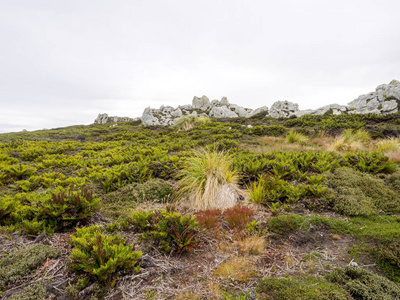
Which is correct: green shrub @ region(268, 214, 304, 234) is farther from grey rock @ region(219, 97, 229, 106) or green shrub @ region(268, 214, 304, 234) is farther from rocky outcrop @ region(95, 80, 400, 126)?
grey rock @ region(219, 97, 229, 106)

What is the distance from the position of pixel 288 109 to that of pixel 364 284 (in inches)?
1341

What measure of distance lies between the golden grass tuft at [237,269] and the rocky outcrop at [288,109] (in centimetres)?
2309

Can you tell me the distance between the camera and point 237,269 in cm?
259

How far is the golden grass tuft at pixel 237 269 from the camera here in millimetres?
2460

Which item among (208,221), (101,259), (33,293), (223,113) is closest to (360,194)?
(208,221)

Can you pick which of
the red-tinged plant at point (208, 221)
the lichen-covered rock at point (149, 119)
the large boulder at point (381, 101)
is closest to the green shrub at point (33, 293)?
the red-tinged plant at point (208, 221)

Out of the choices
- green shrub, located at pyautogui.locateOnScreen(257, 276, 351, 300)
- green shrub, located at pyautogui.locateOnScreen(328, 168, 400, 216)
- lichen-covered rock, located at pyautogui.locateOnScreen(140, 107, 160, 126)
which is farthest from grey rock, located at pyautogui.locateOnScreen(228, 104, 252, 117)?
green shrub, located at pyautogui.locateOnScreen(257, 276, 351, 300)

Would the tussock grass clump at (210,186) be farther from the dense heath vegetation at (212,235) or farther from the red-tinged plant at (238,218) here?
the red-tinged plant at (238,218)

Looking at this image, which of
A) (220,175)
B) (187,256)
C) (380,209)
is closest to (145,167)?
(220,175)

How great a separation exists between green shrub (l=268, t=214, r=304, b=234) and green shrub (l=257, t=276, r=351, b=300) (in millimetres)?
1084

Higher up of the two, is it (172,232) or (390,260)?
(172,232)

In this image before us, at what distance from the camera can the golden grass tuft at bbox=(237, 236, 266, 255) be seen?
9.79 feet

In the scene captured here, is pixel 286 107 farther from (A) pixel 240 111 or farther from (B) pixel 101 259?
(B) pixel 101 259

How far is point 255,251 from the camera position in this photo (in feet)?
9.81
